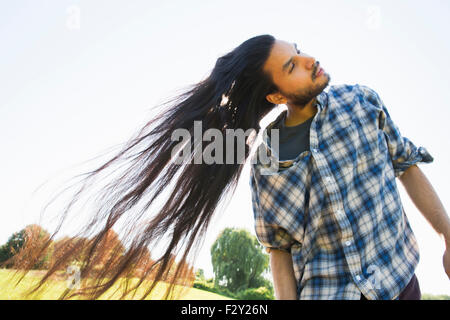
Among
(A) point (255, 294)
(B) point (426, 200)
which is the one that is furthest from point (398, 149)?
(A) point (255, 294)

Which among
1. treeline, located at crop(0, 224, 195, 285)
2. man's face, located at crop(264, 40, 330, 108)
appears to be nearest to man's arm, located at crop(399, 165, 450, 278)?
man's face, located at crop(264, 40, 330, 108)

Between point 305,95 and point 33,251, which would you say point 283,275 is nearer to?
point 305,95

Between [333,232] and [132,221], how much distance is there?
1382 mm

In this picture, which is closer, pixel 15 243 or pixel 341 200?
pixel 341 200

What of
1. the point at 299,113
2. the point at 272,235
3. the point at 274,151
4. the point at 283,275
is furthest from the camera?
Answer: the point at 299,113

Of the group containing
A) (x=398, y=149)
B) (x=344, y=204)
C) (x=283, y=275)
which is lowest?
(x=283, y=275)

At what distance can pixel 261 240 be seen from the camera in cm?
229

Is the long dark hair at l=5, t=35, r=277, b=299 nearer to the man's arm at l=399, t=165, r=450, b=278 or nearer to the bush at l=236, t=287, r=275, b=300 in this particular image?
the man's arm at l=399, t=165, r=450, b=278

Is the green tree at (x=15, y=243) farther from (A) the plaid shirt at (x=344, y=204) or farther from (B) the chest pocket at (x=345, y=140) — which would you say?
(B) the chest pocket at (x=345, y=140)

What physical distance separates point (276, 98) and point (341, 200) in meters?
0.99

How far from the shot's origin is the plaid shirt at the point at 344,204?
6.54 feet

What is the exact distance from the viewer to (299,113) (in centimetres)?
255
